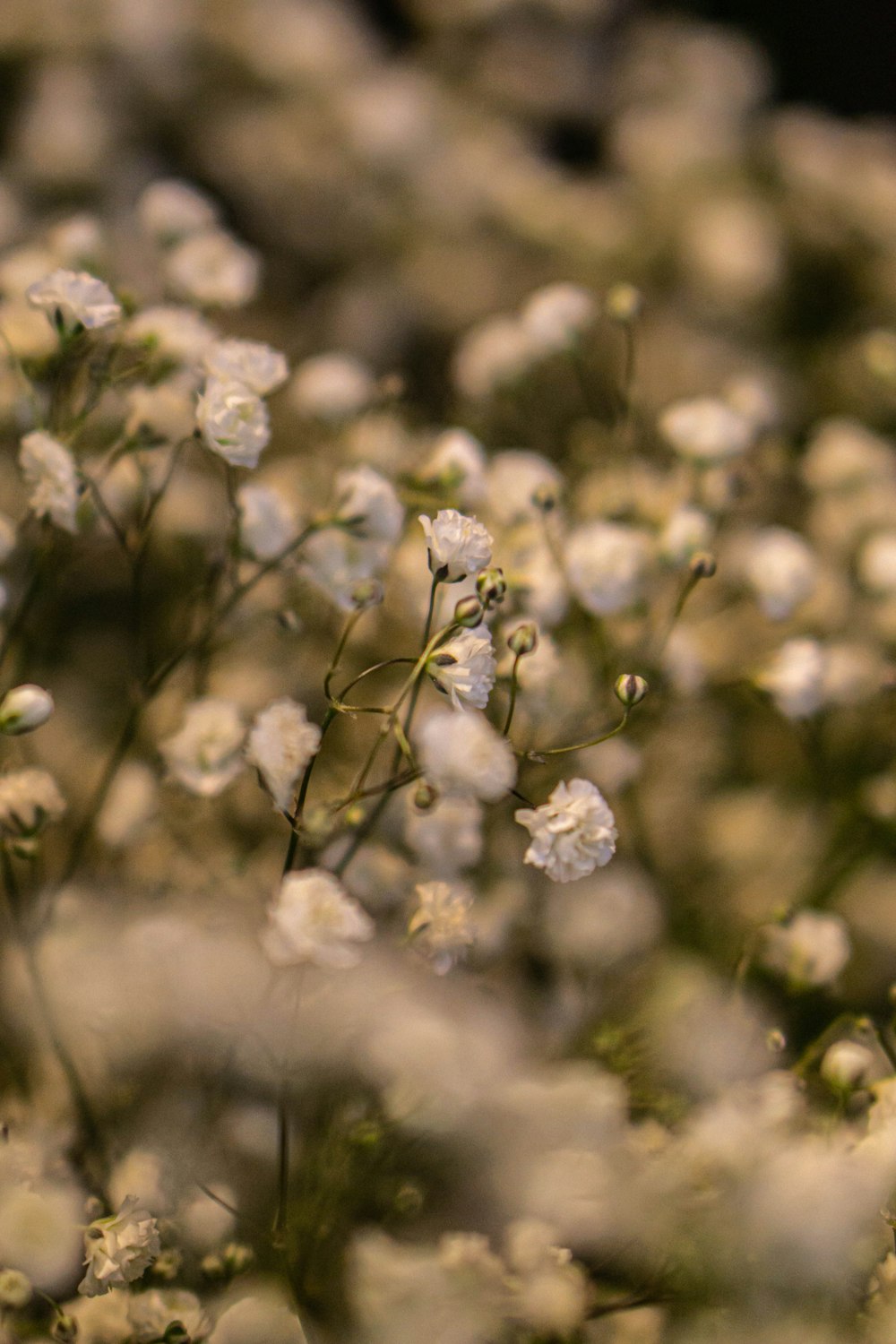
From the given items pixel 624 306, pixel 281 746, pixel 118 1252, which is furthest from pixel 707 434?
pixel 118 1252

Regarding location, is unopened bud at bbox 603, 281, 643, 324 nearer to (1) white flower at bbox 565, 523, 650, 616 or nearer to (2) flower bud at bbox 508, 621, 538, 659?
(1) white flower at bbox 565, 523, 650, 616

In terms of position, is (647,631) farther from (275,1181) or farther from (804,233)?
(804,233)

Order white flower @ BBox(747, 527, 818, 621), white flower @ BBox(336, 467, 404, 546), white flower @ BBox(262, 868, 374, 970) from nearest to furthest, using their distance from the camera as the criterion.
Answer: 1. white flower @ BBox(262, 868, 374, 970)
2. white flower @ BBox(336, 467, 404, 546)
3. white flower @ BBox(747, 527, 818, 621)

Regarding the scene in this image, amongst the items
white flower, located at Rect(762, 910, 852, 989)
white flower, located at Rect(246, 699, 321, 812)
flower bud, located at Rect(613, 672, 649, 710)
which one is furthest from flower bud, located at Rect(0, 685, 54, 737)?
white flower, located at Rect(762, 910, 852, 989)

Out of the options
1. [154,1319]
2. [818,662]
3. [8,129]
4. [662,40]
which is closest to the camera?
[154,1319]

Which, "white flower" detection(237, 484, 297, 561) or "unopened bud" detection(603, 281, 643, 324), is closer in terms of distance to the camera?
"white flower" detection(237, 484, 297, 561)

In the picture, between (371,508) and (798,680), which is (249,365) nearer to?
(371,508)

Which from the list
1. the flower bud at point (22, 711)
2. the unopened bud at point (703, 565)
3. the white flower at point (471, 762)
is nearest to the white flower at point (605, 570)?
the unopened bud at point (703, 565)

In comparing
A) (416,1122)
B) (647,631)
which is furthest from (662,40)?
(416,1122)
